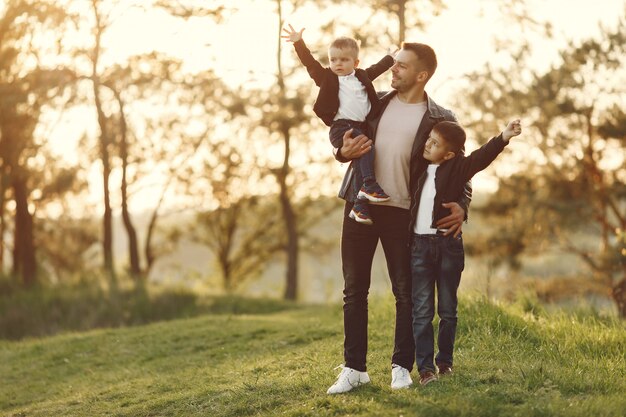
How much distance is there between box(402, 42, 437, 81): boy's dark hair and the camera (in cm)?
566

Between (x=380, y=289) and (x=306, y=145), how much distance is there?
590 inches

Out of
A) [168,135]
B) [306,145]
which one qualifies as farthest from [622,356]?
[168,135]

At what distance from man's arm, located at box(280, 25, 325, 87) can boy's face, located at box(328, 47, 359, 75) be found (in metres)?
0.09

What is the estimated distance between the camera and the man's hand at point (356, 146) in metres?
5.57

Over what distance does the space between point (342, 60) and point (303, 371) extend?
2904 millimetres

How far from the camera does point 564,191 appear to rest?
25750 millimetres

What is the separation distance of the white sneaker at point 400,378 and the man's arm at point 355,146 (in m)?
1.48

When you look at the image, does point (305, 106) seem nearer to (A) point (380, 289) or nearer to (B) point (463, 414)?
(A) point (380, 289)

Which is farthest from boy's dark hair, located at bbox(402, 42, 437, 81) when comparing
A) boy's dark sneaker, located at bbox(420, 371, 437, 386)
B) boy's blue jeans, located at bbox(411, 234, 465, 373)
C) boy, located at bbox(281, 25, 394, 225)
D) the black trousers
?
boy's dark sneaker, located at bbox(420, 371, 437, 386)

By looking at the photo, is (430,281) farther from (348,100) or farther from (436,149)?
(348,100)

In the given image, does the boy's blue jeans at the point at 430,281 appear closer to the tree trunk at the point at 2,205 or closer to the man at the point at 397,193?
the man at the point at 397,193

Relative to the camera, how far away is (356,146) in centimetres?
556

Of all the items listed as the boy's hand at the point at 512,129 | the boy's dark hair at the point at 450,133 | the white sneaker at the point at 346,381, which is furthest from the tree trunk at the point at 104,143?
the boy's hand at the point at 512,129

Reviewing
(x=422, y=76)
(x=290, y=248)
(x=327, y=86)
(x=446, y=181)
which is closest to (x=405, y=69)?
(x=422, y=76)
